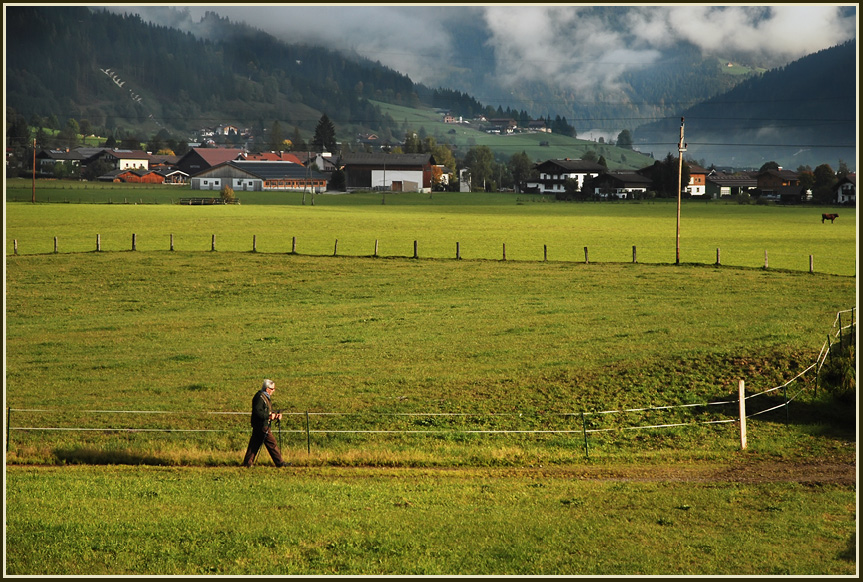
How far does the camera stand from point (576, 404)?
87.8 feet

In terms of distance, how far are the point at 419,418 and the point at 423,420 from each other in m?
0.21

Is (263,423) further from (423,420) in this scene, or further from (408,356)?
(408,356)

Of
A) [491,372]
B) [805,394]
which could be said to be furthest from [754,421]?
[491,372]

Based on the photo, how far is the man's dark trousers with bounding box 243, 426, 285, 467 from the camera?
20391mm

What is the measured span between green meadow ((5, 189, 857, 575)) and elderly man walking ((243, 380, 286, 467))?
1.93 ft

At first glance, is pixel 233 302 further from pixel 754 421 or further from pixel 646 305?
pixel 754 421

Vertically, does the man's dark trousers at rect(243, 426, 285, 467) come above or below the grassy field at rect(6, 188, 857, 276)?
below

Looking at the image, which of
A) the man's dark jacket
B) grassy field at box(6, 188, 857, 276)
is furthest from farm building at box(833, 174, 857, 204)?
the man's dark jacket

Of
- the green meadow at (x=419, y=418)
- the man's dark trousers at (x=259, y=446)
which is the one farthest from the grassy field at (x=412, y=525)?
the man's dark trousers at (x=259, y=446)

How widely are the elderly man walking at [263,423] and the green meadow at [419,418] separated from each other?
588 mm

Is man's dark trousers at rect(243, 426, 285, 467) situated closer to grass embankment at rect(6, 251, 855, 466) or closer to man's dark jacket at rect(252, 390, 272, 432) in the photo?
man's dark jacket at rect(252, 390, 272, 432)

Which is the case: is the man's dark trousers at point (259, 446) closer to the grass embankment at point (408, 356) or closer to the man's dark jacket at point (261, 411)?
the man's dark jacket at point (261, 411)

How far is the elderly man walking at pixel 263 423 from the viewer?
20.0 m

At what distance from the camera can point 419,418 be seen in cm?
2552
